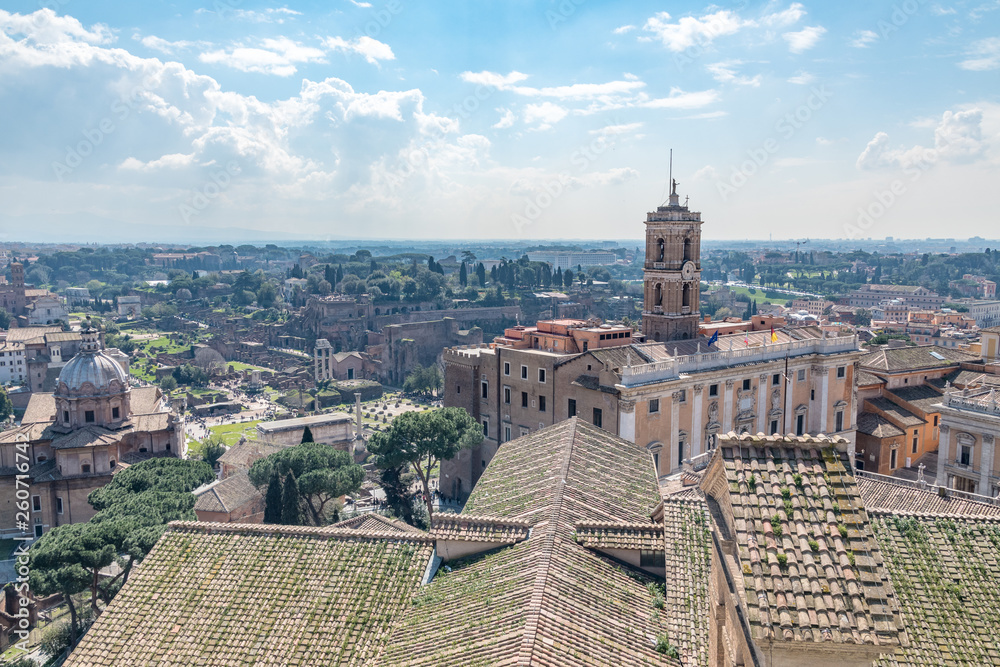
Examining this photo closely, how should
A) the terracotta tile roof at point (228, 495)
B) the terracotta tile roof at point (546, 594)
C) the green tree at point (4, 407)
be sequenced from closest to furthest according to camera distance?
1. the terracotta tile roof at point (546, 594)
2. the terracotta tile roof at point (228, 495)
3. the green tree at point (4, 407)

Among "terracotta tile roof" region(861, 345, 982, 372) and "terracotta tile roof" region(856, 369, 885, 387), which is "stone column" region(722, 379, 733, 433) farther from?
"terracotta tile roof" region(861, 345, 982, 372)

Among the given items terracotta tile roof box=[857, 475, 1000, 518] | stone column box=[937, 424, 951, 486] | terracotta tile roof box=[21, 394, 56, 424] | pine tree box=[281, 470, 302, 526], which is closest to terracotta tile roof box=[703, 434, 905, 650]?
terracotta tile roof box=[857, 475, 1000, 518]

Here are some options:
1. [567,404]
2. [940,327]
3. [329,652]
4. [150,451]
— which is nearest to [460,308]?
[940,327]

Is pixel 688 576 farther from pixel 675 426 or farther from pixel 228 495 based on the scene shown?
pixel 228 495

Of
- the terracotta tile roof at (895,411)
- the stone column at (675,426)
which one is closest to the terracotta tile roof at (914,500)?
the stone column at (675,426)

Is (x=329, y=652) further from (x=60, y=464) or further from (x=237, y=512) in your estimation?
(x=60, y=464)

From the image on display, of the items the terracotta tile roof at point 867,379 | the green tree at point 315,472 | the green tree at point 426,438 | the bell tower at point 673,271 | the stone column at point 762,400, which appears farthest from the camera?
the terracotta tile roof at point 867,379

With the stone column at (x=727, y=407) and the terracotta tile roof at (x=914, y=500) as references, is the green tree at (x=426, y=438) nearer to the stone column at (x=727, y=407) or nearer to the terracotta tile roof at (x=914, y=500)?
the stone column at (x=727, y=407)

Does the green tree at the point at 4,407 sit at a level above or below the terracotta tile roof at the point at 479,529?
below

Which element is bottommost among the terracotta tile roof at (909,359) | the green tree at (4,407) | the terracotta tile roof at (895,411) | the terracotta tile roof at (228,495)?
the green tree at (4,407)
